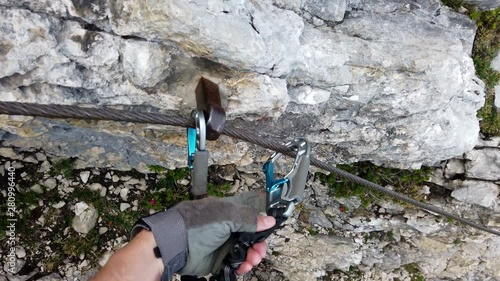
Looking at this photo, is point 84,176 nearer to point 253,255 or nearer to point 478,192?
point 253,255

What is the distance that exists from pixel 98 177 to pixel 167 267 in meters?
2.94

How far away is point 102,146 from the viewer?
4582mm

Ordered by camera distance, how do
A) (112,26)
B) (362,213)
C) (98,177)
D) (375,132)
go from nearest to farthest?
1. (112,26)
2. (375,132)
3. (98,177)
4. (362,213)

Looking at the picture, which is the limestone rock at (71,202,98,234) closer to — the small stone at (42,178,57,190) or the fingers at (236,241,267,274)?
the small stone at (42,178,57,190)

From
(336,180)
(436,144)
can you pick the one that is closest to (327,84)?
(436,144)

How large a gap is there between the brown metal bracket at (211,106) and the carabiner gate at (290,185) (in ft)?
1.86

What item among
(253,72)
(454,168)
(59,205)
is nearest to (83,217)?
(59,205)

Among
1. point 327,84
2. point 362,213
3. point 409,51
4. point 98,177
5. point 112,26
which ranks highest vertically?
point 112,26

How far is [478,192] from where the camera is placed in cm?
521

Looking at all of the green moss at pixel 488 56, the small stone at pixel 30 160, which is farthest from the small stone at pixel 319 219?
the small stone at pixel 30 160

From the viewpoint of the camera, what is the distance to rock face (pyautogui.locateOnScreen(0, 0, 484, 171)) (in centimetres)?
259

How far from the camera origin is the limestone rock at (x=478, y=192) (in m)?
5.18

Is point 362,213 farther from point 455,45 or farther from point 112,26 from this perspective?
point 112,26

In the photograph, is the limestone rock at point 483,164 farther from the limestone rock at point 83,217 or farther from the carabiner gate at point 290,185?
the limestone rock at point 83,217
